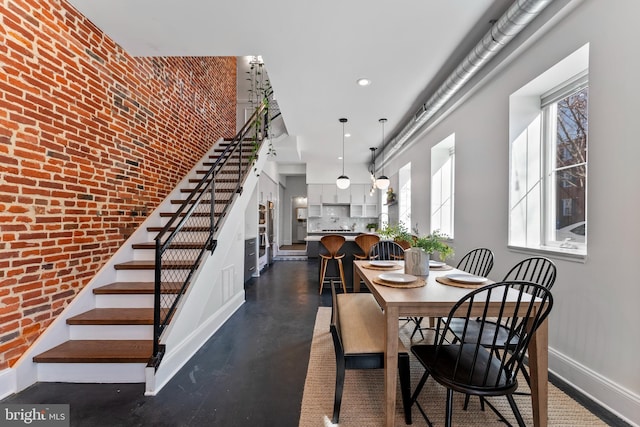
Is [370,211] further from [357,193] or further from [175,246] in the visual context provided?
[175,246]

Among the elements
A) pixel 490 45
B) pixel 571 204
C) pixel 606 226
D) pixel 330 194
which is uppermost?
pixel 490 45

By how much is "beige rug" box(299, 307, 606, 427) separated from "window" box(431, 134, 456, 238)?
3006 millimetres

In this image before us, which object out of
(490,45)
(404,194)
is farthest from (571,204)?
(404,194)

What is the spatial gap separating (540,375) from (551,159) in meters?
2.02

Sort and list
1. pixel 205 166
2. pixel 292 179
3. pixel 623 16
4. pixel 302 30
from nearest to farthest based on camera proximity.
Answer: pixel 623 16 < pixel 302 30 < pixel 205 166 < pixel 292 179

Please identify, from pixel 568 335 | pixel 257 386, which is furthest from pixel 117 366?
pixel 568 335

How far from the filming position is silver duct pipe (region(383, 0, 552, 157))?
6.94ft

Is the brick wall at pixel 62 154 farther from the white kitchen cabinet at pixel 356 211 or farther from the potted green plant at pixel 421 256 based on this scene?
the white kitchen cabinet at pixel 356 211

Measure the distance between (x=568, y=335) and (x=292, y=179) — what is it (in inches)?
414

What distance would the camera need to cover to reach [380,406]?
1.82 m

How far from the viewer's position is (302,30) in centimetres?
268

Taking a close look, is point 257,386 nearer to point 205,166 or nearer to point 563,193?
point 563,193

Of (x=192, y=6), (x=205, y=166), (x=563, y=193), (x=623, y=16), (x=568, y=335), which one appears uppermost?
(x=192, y=6)

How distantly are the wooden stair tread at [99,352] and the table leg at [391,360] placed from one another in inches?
69.0
